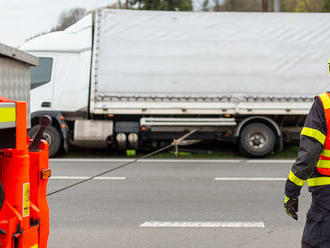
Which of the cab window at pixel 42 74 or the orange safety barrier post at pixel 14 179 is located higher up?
the cab window at pixel 42 74

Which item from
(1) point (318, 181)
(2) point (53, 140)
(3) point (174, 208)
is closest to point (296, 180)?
(1) point (318, 181)

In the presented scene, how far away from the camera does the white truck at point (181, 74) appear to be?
1174 cm

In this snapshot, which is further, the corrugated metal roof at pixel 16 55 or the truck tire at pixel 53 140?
the truck tire at pixel 53 140

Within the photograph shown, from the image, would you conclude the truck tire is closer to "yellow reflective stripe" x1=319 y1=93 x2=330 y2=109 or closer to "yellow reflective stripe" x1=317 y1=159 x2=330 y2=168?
"yellow reflective stripe" x1=317 y1=159 x2=330 y2=168

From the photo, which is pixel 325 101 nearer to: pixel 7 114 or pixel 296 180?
pixel 296 180

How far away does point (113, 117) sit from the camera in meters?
12.1

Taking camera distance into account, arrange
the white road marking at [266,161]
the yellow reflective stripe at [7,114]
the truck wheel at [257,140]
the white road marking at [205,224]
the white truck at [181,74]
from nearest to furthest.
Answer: the yellow reflective stripe at [7,114]
the white road marking at [205,224]
the white road marking at [266,161]
the white truck at [181,74]
the truck wheel at [257,140]

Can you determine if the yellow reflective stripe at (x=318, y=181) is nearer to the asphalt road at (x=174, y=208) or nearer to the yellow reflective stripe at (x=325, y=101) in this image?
the yellow reflective stripe at (x=325, y=101)

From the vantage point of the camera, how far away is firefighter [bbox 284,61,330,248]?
3.21 metres

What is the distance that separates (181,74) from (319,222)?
8.75m

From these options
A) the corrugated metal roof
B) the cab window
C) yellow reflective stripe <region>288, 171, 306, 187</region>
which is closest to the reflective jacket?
yellow reflective stripe <region>288, 171, 306, 187</region>

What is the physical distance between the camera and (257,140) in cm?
1197

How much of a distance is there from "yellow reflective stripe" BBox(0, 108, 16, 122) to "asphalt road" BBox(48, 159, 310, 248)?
2.89 meters

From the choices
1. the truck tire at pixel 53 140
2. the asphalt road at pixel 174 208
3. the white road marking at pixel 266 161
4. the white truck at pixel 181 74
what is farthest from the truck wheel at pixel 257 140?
the truck tire at pixel 53 140
